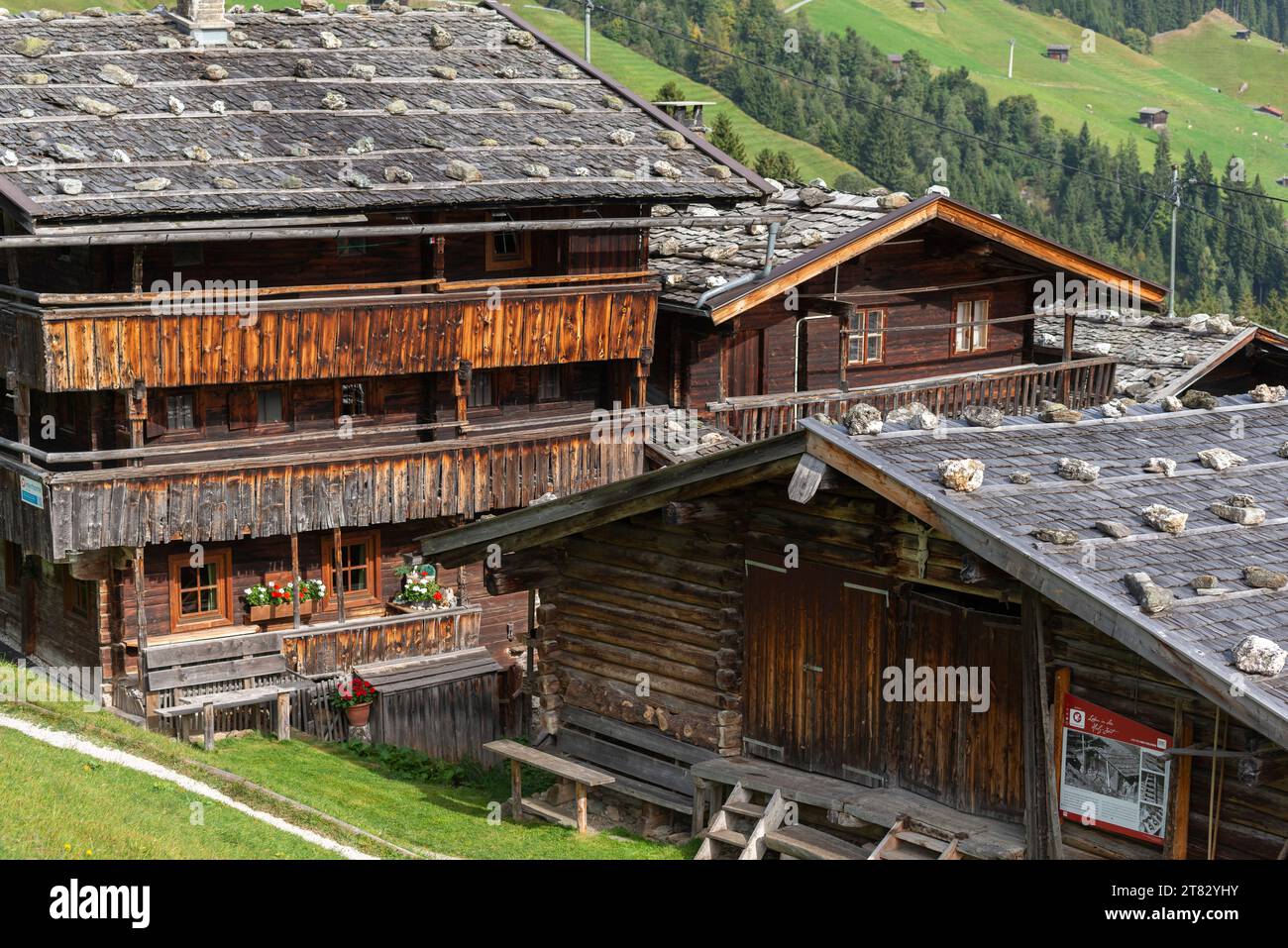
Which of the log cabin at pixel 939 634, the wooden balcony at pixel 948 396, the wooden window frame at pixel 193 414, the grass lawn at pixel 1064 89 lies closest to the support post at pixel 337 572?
the wooden window frame at pixel 193 414

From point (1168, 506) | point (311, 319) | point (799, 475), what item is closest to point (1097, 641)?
point (1168, 506)

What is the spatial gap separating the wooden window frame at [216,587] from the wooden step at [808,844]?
1267cm

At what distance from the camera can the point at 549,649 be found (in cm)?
2131

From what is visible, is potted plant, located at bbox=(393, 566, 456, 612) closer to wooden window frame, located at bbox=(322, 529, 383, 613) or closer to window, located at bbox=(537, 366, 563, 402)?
wooden window frame, located at bbox=(322, 529, 383, 613)

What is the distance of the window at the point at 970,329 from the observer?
3341 centimetres

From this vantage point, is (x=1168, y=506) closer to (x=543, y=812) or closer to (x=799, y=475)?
(x=799, y=475)

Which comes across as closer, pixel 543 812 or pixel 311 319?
pixel 543 812

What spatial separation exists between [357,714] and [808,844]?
10.3m

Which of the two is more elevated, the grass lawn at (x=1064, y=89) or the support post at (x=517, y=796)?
the grass lawn at (x=1064, y=89)

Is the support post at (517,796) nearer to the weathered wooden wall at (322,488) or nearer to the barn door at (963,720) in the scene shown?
the barn door at (963,720)

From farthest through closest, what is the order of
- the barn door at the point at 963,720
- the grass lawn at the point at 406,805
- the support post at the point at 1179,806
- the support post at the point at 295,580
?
the support post at the point at 295,580, the grass lawn at the point at 406,805, the barn door at the point at 963,720, the support post at the point at 1179,806

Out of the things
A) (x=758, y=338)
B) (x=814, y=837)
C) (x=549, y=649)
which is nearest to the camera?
(x=814, y=837)

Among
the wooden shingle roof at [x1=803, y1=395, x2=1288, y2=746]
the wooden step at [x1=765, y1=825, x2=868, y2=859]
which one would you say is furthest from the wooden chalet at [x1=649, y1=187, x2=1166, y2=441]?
the wooden shingle roof at [x1=803, y1=395, x2=1288, y2=746]

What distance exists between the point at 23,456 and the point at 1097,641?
1640 centimetres
